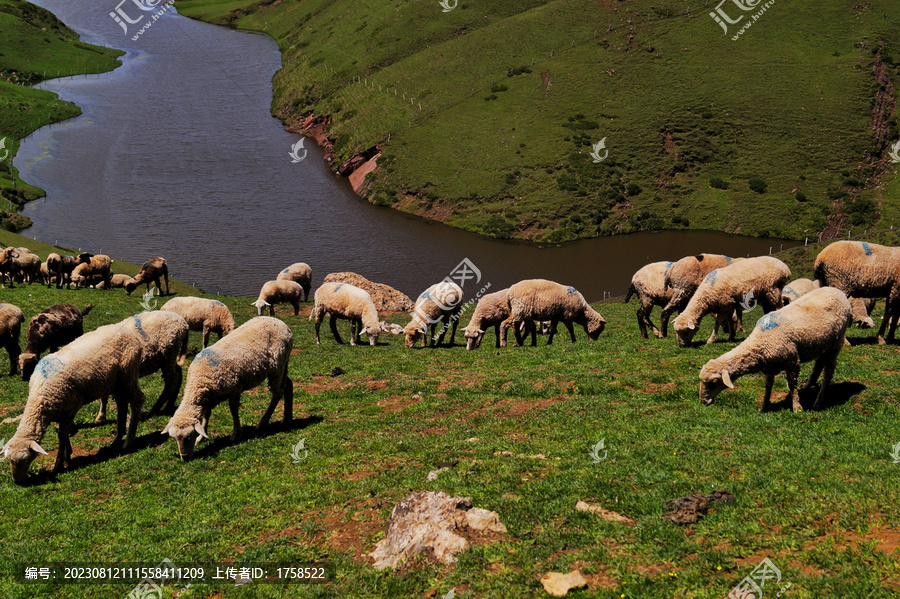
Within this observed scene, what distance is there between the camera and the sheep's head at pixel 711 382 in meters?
14.7

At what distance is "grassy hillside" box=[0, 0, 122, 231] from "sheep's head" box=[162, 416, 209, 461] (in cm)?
6782

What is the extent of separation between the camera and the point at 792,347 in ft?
45.7

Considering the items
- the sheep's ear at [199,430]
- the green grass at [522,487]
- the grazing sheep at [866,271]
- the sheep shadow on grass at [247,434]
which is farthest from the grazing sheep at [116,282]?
the grazing sheep at [866,271]

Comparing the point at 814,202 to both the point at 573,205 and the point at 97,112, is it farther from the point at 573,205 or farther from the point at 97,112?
the point at 97,112

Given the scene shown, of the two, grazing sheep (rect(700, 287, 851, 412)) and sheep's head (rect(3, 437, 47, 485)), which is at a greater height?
grazing sheep (rect(700, 287, 851, 412))

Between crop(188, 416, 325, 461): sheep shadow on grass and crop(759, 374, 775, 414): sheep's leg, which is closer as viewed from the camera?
crop(188, 416, 325, 461): sheep shadow on grass

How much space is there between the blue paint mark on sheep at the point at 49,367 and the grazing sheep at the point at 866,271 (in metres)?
22.0

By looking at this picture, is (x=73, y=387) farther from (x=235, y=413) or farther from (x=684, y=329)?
(x=684, y=329)

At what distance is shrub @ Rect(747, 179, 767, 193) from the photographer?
282 ft

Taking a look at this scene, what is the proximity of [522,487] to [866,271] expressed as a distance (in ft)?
53.5

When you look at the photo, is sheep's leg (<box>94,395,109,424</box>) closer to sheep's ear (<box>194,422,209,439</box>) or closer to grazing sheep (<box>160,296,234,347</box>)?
sheep's ear (<box>194,422,209,439</box>)

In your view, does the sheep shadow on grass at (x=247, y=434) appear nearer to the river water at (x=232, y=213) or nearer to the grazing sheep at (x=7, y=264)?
the grazing sheep at (x=7, y=264)

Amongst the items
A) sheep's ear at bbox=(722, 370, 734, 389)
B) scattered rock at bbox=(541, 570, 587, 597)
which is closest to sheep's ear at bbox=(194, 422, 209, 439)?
scattered rock at bbox=(541, 570, 587, 597)

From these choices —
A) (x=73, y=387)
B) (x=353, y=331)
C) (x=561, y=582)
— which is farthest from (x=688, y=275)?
(x=73, y=387)
